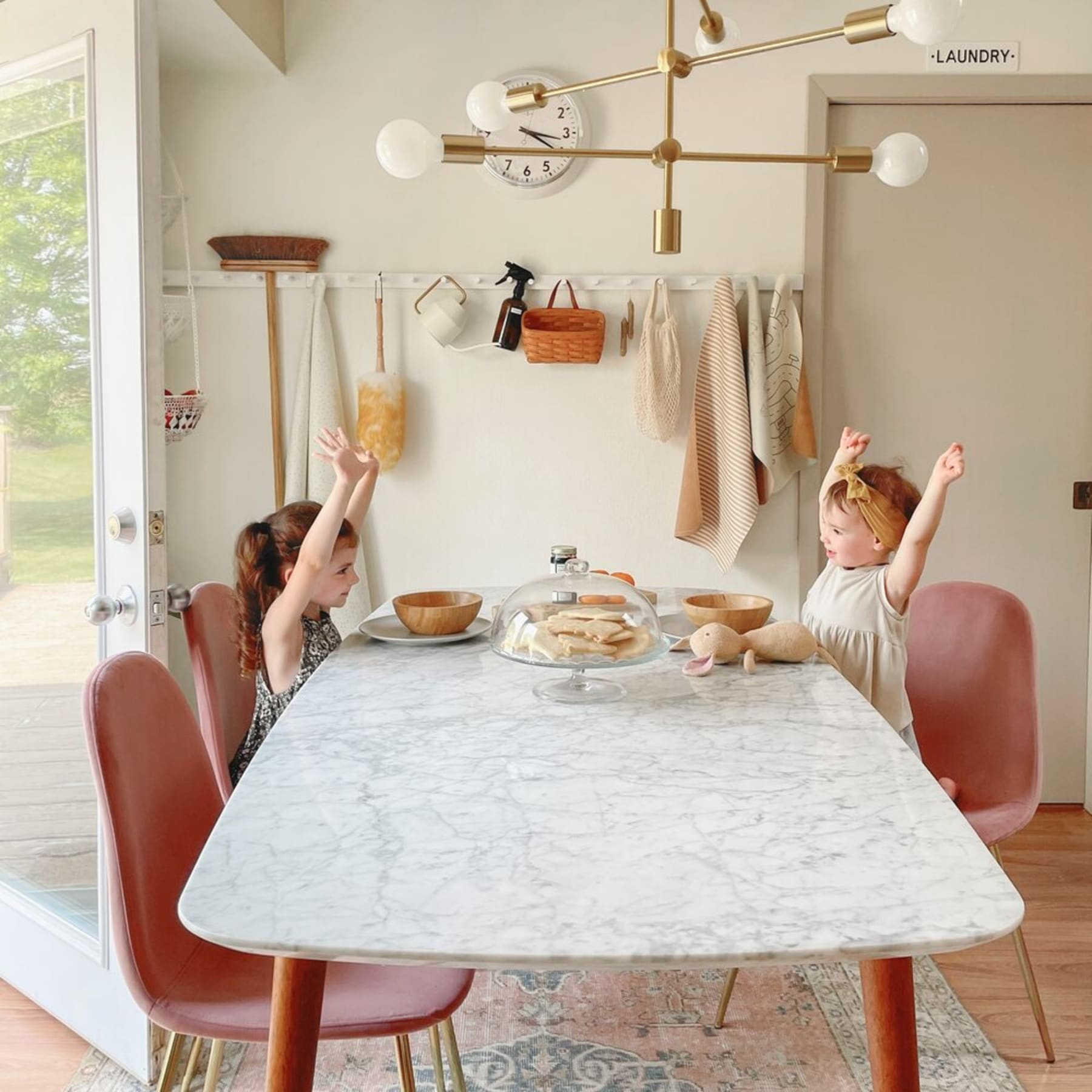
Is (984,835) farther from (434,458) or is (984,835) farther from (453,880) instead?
(434,458)

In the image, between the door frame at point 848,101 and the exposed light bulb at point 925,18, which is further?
the door frame at point 848,101

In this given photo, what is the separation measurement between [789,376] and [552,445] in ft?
2.30

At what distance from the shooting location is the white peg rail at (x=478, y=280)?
10.4 ft

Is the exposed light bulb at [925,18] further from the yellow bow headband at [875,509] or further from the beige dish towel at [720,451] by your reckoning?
the beige dish towel at [720,451]

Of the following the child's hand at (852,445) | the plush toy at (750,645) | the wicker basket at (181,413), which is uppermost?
the wicker basket at (181,413)

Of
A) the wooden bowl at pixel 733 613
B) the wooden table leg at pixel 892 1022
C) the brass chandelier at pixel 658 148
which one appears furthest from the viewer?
the wooden bowl at pixel 733 613

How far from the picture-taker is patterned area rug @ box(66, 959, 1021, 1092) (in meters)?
1.95

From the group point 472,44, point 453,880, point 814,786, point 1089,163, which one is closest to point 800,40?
point 814,786

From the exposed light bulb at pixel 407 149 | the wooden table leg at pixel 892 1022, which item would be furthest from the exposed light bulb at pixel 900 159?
the wooden table leg at pixel 892 1022

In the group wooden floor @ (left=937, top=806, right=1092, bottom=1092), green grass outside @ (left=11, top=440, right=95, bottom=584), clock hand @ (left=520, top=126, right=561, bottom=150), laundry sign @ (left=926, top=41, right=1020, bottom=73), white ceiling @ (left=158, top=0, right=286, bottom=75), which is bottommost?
wooden floor @ (left=937, top=806, right=1092, bottom=1092)

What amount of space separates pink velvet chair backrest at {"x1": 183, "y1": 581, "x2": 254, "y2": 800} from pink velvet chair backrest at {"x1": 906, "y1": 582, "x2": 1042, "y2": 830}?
132 centimetres

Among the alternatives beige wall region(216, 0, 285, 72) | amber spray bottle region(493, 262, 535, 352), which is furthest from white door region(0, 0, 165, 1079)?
amber spray bottle region(493, 262, 535, 352)

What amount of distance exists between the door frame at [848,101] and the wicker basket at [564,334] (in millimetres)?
610

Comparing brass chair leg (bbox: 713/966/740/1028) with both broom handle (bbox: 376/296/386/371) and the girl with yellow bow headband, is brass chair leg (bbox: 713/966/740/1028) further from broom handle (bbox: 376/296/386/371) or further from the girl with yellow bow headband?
broom handle (bbox: 376/296/386/371)
